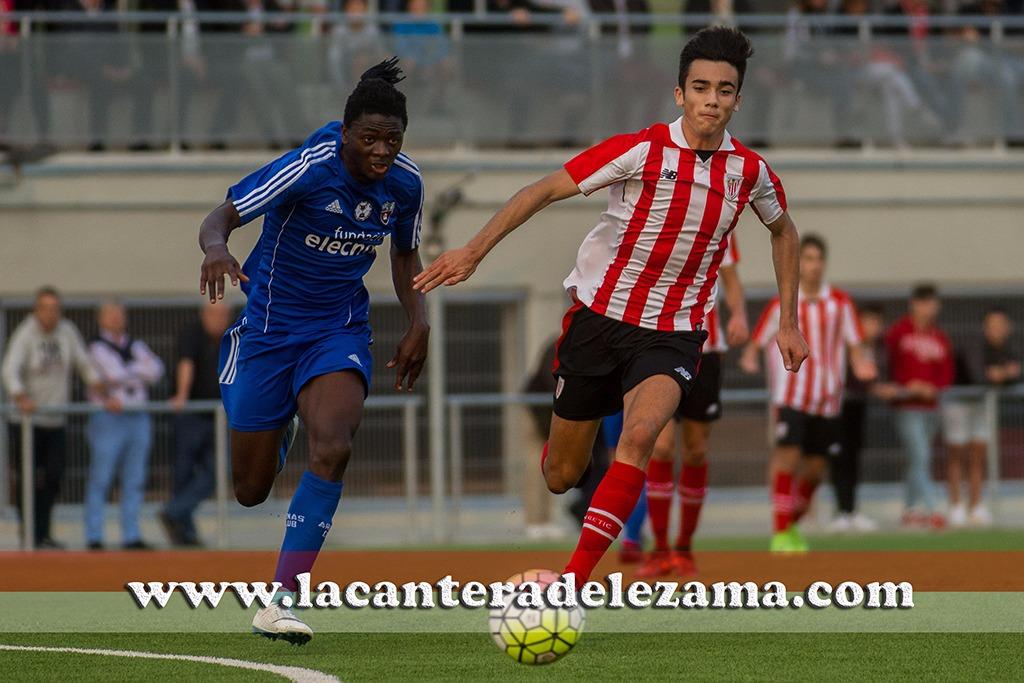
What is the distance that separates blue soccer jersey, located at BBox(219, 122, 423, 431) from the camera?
7906 mm

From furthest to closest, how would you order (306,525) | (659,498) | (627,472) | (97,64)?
(97,64)
(659,498)
(306,525)
(627,472)

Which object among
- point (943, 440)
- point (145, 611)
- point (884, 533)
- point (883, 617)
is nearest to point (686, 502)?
point (883, 617)

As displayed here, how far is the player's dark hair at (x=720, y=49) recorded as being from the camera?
7699mm

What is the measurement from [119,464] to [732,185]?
9484 millimetres

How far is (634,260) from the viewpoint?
8.02m

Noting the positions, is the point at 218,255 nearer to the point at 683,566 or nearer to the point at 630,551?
the point at 683,566

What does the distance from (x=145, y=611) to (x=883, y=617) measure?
11.4 feet

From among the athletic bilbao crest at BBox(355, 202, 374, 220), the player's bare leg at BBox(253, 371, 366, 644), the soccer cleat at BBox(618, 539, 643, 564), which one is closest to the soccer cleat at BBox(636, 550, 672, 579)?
the soccer cleat at BBox(618, 539, 643, 564)

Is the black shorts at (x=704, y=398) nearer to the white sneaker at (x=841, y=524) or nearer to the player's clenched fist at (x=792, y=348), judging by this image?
the player's clenched fist at (x=792, y=348)

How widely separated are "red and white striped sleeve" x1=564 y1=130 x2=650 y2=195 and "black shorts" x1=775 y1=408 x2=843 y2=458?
20.1 feet

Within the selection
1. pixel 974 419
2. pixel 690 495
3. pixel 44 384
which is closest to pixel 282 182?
pixel 690 495

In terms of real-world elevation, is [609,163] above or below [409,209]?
above

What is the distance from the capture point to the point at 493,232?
7.14 metres

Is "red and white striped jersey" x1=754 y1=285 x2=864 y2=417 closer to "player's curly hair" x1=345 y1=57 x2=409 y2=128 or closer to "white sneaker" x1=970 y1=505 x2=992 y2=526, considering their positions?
"white sneaker" x1=970 y1=505 x2=992 y2=526
